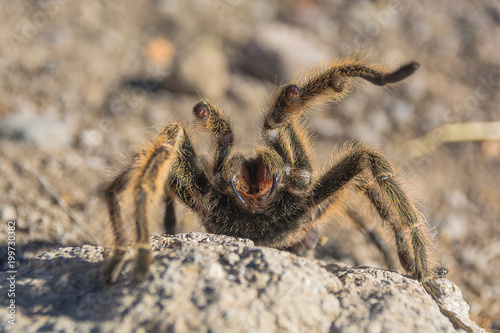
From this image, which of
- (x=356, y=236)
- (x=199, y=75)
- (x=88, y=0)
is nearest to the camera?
(x=356, y=236)

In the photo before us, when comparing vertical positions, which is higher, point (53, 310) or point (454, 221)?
point (53, 310)

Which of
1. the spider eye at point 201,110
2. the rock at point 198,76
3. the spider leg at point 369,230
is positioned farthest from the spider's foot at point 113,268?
the rock at point 198,76

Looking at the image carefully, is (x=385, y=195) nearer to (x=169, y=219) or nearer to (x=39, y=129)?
(x=169, y=219)

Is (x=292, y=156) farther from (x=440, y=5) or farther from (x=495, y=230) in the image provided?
(x=440, y=5)

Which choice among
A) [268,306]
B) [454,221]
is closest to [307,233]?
[268,306]

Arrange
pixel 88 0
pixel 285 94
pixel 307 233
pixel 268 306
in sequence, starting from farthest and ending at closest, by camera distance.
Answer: pixel 88 0
pixel 307 233
pixel 285 94
pixel 268 306

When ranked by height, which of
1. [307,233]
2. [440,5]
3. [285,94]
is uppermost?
[440,5]
